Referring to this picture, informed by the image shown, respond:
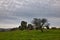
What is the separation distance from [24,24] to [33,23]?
19.6 meters

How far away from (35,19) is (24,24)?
1942 cm

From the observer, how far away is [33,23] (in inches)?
3743

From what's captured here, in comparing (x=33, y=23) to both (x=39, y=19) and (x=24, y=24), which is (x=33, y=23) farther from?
(x=24, y=24)

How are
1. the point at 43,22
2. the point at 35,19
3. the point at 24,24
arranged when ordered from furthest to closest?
1. the point at 24,24
2. the point at 35,19
3. the point at 43,22

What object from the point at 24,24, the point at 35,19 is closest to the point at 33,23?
the point at 35,19

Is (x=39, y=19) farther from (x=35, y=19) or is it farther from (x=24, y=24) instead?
(x=24, y=24)

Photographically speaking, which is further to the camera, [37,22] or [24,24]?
[24,24]

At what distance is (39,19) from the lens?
9412cm

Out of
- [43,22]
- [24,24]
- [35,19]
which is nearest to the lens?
[43,22]

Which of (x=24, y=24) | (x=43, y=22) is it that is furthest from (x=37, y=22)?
(x=24, y=24)

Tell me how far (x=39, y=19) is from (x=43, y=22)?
482cm

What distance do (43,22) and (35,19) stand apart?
7.33 meters

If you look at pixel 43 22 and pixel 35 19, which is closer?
pixel 43 22

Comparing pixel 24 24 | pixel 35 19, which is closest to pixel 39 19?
pixel 35 19
